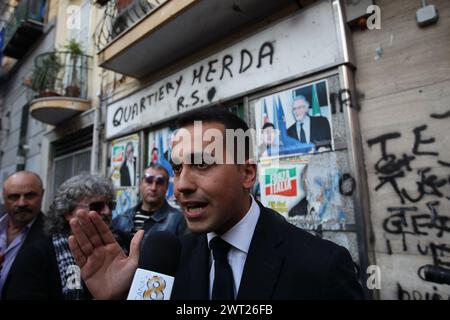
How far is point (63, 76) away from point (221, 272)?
8818mm

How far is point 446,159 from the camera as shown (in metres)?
2.63

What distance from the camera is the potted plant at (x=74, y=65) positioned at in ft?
25.5

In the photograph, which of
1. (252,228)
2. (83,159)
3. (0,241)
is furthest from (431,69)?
(83,159)

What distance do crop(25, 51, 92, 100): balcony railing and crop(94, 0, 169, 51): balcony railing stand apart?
2.98 feet

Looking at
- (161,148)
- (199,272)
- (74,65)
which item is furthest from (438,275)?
(74,65)

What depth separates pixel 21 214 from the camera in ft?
8.87

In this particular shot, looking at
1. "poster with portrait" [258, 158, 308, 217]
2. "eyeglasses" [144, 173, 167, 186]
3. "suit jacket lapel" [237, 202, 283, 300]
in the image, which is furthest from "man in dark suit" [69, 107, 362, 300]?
"eyeglasses" [144, 173, 167, 186]

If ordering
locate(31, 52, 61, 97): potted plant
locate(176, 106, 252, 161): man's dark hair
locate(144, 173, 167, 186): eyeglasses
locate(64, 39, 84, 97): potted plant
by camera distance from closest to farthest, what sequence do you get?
locate(176, 106, 252, 161): man's dark hair < locate(144, 173, 167, 186): eyeglasses < locate(64, 39, 84, 97): potted plant < locate(31, 52, 61, 97): potted plant

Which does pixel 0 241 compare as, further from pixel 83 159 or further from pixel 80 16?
pixel 80 16

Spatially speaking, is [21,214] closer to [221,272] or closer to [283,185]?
[221,272]

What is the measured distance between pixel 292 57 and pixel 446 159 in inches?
79.9

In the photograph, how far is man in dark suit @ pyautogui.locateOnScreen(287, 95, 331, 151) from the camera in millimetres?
3328

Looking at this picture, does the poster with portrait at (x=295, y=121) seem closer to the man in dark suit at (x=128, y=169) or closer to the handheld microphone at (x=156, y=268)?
the handheld microphone at (x=156, y=268)

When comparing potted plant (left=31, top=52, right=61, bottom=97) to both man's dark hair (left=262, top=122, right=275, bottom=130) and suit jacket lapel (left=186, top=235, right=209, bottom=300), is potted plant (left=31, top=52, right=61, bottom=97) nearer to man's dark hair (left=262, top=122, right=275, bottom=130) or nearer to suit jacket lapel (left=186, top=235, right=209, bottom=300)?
man's dark hair (left=262, top=122, right=275, bottom=130)
